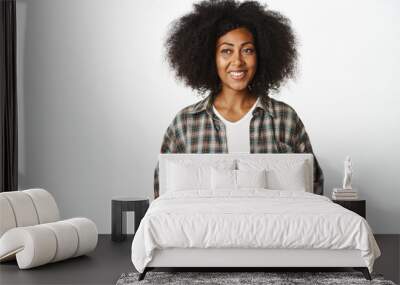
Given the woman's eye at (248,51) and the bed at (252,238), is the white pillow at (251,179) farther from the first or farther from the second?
the woman's eye at (248,51)

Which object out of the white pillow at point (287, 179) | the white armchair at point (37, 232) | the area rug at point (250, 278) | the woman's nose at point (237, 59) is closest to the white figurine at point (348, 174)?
the white pillow at point (287, 179)

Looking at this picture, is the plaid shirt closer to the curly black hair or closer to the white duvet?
the curly black hair

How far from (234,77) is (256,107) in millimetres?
384

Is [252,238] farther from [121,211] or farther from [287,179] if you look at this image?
[121,211]

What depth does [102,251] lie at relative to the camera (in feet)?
20.7

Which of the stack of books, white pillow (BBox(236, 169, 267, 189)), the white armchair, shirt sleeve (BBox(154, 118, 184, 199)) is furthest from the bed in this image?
shirt sleeve (BBox(154, 118, 184, 199))

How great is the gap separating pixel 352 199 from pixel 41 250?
10.4 feet

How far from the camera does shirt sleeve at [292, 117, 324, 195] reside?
7.14 m

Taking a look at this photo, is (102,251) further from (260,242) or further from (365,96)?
(365,96)

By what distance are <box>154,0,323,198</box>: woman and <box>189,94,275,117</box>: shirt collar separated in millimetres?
10

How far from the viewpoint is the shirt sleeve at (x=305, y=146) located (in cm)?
714

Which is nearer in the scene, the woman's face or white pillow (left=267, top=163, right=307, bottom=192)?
white pillow (left=267, top=163, right=307, bottom=192)

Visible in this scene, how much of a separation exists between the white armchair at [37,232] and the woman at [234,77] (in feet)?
4.86

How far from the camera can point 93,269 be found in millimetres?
5473
